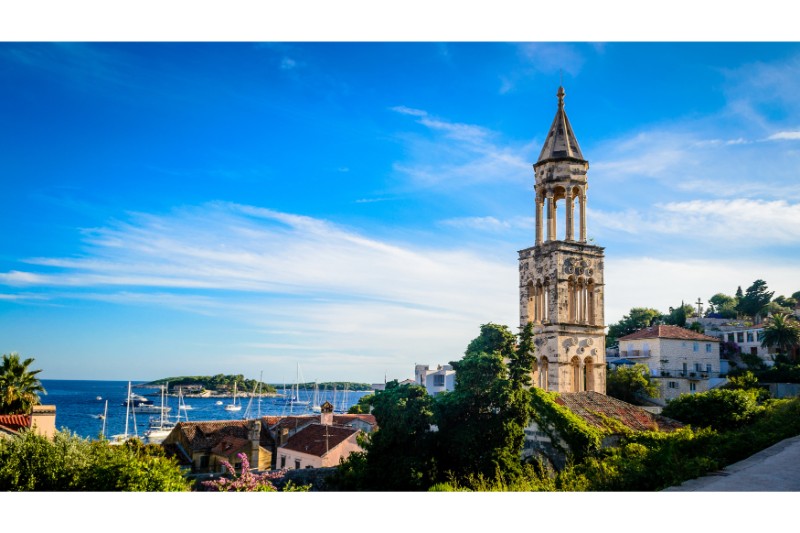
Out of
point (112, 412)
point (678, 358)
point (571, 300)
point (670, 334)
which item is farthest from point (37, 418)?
point (112, 412)

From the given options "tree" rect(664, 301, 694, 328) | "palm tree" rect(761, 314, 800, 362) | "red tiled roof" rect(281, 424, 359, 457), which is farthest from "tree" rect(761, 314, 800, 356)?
"red tiled roof" rect(281, 424, 359, 457)

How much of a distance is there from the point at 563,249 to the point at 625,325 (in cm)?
3277

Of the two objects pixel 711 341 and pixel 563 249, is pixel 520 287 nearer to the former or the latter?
pixel 563 249

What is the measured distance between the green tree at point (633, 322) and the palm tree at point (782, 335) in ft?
36.4

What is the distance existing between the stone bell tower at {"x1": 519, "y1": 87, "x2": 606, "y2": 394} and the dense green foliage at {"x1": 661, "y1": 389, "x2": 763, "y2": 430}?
3.11 meters

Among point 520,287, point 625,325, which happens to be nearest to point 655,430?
point 520,287

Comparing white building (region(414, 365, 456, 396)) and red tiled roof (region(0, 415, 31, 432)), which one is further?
white building (region(414, 365, 456, 396))

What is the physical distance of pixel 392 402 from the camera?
15211 millimetres

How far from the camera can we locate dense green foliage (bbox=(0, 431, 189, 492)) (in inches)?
413

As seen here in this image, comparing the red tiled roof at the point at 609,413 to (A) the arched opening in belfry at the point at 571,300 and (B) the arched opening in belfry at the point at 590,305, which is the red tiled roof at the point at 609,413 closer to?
(A) the arched opening in belfry at the point at 571,300

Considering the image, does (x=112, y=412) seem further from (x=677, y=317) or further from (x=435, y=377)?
(x=677, y=317)

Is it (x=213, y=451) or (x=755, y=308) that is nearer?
(x=213, y=451)

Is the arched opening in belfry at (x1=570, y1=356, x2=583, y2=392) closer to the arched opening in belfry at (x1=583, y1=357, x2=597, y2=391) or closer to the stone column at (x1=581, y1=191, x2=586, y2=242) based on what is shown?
the arched opening in belfry at (x1=583, y1=357, x2=597, y2=391)

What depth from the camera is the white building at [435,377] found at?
48.8 m
